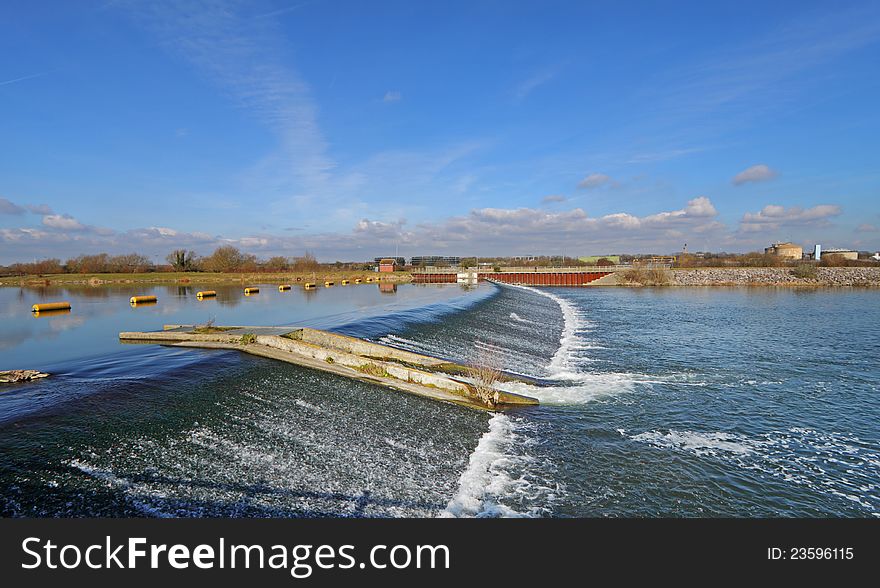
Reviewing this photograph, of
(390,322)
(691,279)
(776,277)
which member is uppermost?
(776,277)

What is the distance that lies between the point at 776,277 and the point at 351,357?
105812 mm

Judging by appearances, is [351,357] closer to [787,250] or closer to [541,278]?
[541,278]

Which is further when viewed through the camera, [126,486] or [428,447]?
[428,447]

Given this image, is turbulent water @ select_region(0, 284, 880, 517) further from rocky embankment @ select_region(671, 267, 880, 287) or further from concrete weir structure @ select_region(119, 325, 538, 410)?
rocky embankment @ select_region(671, 267, 880, 287)

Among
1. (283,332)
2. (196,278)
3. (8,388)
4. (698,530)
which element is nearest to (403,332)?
(283,332)

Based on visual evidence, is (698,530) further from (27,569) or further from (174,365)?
(174,365)

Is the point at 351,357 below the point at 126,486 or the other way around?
the other way around

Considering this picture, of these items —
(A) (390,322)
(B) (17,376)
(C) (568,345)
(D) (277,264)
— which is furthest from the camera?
(D) (277,264)

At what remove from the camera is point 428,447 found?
1049 cm

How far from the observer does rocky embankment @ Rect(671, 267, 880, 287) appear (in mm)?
83812

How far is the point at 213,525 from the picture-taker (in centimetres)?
603

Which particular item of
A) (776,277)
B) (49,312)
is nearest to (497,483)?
(49,312)

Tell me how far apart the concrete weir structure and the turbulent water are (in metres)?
0.72

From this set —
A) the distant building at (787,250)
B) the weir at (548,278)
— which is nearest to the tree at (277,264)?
the weir at (548,278)
